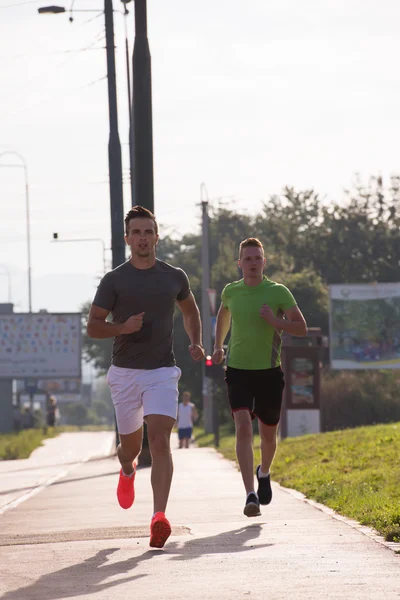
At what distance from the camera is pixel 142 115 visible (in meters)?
19.3

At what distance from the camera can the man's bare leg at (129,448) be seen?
9.08 metres

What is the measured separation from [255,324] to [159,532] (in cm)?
225

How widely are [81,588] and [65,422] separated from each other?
16535 centimetres

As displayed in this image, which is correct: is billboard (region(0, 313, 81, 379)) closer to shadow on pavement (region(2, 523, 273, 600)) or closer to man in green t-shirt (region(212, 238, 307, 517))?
man in green t-shirt (region(212, 238, 307, 517))

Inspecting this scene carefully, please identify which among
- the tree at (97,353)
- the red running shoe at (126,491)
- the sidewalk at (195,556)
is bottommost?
the tree at (97,353)

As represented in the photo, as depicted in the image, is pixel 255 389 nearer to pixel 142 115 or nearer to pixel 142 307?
pixel 142 307

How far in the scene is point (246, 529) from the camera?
30.3ft

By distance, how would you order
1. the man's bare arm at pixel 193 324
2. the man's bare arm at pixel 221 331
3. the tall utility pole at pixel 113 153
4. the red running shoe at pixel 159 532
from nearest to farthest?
1. the red running shoe at pixel 159 532
2. the man's bare arm at pixel 193 324
3. the man's bare arm at pixel 221 331
4. the tall utility pole at pixel 113 153

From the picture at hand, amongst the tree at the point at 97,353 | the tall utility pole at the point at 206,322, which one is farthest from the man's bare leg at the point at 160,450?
the tree at the point at 97,353

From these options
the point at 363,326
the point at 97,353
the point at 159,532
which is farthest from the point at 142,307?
the point at 97,353

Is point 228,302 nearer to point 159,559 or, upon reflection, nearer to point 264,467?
point 264,467

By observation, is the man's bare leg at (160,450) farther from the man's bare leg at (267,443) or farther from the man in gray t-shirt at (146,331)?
the man's bare leg at (267,443)

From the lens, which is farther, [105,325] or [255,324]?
[255,324]

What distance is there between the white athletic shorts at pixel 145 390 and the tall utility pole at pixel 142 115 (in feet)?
35.6
